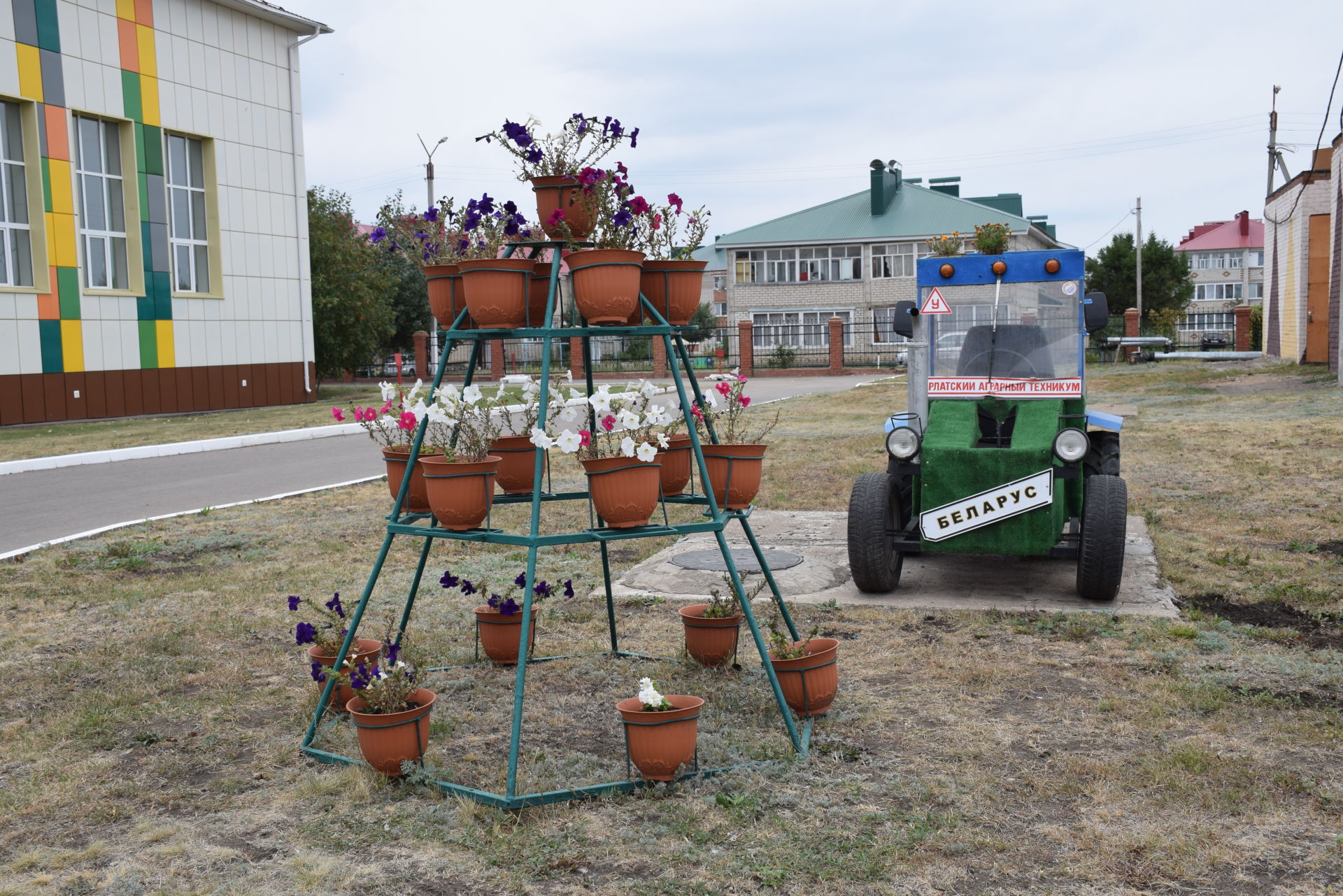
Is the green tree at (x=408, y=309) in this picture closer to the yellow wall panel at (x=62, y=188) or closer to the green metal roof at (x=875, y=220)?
the green metal roof at (x=875, y=220)

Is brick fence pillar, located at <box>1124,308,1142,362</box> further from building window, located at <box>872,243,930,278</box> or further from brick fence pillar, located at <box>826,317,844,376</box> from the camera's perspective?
building window, located at <box>872,243,930,278</box>

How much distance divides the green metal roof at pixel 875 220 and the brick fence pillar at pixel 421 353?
15.2m

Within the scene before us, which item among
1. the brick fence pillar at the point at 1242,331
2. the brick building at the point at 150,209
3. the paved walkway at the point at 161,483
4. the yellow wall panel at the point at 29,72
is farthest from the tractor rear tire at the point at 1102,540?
the brick fence pillar at the point at 1242,331

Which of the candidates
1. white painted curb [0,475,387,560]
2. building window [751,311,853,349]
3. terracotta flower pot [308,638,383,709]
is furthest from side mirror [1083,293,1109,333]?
building window [751,311,853,349]

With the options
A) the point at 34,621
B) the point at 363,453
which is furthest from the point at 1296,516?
the point at 363,453

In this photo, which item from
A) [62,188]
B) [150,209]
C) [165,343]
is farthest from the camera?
[165,343]

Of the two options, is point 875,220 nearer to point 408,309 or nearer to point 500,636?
point 408,309

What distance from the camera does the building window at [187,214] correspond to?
78.8 feet

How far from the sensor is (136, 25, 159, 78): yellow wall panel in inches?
886

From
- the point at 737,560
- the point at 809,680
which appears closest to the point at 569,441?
the point at 809,680

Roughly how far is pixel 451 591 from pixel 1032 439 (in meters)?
3.53

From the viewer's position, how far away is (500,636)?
5.09 meters

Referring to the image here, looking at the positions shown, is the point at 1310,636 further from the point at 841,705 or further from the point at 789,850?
the point at 789,850

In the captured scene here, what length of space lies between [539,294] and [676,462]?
3.15 feet
